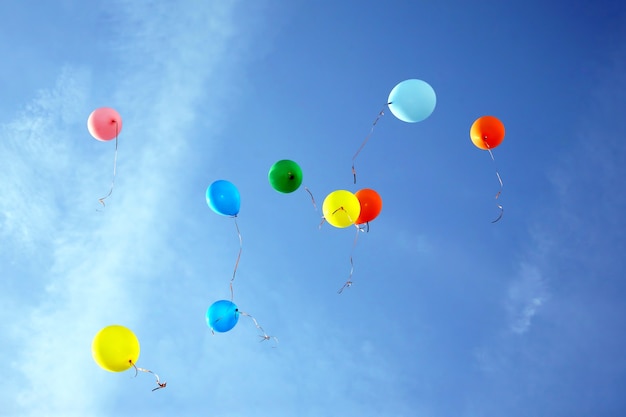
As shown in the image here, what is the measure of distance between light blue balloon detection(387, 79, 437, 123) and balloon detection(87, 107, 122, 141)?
3.53 meters

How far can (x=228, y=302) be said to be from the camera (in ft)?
21.9

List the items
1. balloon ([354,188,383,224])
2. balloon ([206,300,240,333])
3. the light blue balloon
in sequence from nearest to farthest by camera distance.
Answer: balloon ([206,300,240,333])
the light blue balloon
balloon ([354,188,383,224])

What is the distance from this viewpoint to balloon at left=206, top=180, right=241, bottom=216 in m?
6.75

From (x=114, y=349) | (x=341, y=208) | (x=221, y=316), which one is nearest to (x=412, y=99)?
(x=341, y=208)

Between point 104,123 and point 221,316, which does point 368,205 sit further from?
point 104,123

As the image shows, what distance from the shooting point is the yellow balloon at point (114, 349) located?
6.06 meters

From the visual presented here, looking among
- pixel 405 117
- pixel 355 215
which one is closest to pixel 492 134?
pixel 405 117

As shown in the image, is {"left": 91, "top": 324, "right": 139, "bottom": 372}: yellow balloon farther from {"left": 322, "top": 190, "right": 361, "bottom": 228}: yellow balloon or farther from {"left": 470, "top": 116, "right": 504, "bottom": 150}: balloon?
{"left": 470, "top": 116, "right": 504, "bottom": 150}: balloon

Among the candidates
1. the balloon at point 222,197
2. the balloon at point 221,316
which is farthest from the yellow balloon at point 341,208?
the balloon at point 221,316

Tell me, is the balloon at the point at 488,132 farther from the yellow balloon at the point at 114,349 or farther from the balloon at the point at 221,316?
the yellow balloon at the point at 114,349

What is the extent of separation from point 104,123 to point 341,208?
3.14 m

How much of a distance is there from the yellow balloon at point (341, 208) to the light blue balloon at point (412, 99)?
1.31 meters

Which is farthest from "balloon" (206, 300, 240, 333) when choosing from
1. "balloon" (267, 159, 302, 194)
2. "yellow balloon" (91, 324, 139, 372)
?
"balloon" (267, 159, 302, 194)

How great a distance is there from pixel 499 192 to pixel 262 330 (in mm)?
4734
